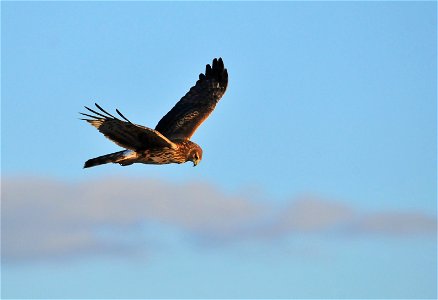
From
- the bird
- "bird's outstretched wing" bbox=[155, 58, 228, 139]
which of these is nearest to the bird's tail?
the bird

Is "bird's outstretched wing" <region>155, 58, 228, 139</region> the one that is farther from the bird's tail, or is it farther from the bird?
the bird's tail

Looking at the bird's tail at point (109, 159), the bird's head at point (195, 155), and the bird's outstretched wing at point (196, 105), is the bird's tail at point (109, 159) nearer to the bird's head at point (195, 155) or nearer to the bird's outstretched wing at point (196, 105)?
the bird's head at point (195, 155)

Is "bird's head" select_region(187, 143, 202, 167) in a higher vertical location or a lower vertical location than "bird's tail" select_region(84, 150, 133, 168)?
higher

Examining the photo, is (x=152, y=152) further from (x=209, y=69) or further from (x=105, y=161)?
(x=209, y=69)

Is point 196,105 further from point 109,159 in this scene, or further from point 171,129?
point 109,159

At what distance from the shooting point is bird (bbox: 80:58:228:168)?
18.3 metres

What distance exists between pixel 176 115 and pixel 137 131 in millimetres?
3609

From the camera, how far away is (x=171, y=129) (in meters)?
21.5

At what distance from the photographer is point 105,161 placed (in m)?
18.5

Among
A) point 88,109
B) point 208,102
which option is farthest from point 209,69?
point 88,109

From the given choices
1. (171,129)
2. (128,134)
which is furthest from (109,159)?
(171,129)

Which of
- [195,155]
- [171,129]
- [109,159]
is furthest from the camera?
[171,129]

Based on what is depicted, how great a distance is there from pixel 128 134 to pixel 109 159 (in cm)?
55

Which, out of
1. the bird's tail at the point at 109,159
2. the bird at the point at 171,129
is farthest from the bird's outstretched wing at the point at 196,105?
the bird's tail at the point at 109,159
